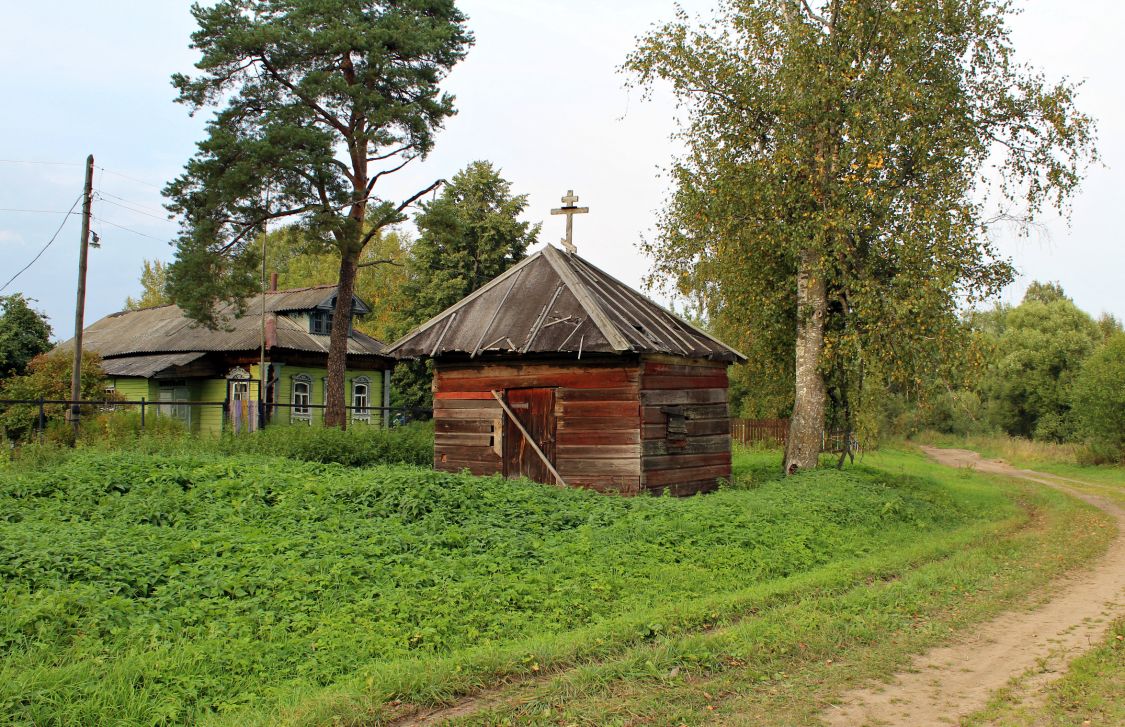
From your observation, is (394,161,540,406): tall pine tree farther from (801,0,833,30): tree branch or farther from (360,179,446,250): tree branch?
(801,0,833,30): tree branch

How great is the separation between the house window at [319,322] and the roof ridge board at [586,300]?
18.3 meters

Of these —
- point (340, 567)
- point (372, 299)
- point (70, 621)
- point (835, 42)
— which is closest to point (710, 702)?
point (340, 567)

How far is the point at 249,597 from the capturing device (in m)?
7.25

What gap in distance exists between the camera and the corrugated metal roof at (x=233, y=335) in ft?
102

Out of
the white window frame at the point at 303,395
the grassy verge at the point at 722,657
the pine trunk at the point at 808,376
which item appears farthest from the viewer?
the white window frame at the point at 303,395

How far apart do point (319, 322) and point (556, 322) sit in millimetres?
20886

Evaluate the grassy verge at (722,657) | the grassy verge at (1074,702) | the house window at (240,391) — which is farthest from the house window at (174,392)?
the grassy verge at (1074,702)

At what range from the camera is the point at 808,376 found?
1883 centimetres

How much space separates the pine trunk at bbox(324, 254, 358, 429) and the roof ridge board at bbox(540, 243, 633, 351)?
9319 mm

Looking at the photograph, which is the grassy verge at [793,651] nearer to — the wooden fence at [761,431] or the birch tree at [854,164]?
the birch tree at [854,164]

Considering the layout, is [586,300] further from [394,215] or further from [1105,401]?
[1105,401]

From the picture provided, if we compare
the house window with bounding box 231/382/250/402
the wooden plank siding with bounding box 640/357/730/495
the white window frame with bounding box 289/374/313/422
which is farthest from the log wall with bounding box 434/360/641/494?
the house window with bounding box 231/382/250/402

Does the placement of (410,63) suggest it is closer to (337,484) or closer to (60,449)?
(60,449)

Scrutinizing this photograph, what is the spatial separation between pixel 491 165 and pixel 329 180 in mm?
14237
